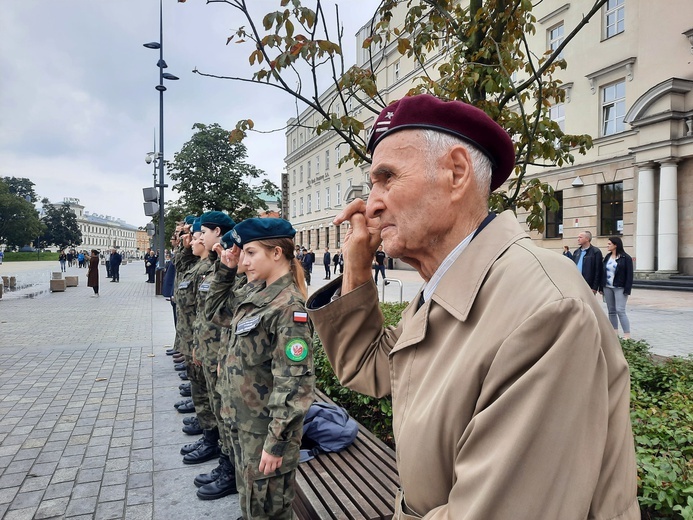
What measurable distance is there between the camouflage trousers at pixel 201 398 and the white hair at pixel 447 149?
3.87 m

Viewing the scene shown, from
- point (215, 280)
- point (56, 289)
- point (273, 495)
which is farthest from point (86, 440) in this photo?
point (56, 289)

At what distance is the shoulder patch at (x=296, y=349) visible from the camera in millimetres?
2562

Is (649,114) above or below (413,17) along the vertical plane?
above

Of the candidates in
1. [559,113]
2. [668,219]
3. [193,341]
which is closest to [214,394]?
[193,341]

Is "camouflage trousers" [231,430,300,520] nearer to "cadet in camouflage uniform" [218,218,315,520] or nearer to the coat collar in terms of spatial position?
"cadet in camouflage uniform" [218,218,315,520]

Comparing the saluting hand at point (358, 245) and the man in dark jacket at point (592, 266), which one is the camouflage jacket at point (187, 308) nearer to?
the saluting hand at point (358, 245)

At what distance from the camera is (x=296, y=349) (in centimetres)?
258

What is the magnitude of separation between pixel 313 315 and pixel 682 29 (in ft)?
71.3

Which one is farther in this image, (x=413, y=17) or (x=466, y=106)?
(x=413, y=17)

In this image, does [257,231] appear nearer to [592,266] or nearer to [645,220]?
[592,266]

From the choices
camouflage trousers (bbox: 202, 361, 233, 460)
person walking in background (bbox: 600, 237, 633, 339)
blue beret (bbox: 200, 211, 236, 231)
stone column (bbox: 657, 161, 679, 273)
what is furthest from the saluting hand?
stone column (bbox: 657, 161, 679, 273)

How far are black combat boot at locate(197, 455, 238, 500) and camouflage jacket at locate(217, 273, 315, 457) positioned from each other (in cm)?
116

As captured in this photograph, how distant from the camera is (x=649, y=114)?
1792 centimetres

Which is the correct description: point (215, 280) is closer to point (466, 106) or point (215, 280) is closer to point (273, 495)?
point (273, 495)
